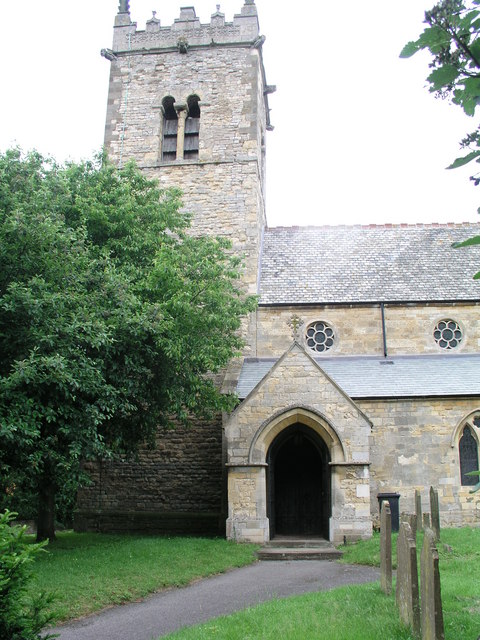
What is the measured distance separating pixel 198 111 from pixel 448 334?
1334cm

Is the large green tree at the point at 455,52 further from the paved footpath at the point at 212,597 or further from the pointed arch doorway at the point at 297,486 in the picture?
the pointed arch doorway at the point at 297,486

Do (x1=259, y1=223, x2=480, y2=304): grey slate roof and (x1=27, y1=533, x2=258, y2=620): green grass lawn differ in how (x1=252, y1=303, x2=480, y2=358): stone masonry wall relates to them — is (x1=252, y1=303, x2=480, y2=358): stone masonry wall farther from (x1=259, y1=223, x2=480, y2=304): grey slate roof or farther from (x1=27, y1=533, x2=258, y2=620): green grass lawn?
(x1=27, y1=533, x2=258, y2=620): green grass lawn

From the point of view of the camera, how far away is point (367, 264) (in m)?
22.8

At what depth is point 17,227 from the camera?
1110 cm

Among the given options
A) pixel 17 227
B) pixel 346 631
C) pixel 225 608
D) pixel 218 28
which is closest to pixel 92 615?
pixel 225 608

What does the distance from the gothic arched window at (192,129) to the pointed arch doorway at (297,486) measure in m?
12.0

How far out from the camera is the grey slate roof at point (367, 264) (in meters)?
21.2

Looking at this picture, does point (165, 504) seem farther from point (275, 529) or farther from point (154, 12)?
point (154, 12)

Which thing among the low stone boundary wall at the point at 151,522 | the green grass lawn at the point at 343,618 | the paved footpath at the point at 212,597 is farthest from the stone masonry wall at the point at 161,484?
the green grass lawn at the point at 343,618

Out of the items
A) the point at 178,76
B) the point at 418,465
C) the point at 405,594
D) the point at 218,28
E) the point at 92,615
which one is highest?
the point at 218,28

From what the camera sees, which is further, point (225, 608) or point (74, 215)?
point (74, 215)

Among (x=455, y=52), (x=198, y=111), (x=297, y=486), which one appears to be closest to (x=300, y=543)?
(x=297, y=486)

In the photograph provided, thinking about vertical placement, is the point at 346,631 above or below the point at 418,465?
below

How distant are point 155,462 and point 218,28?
1782cm
